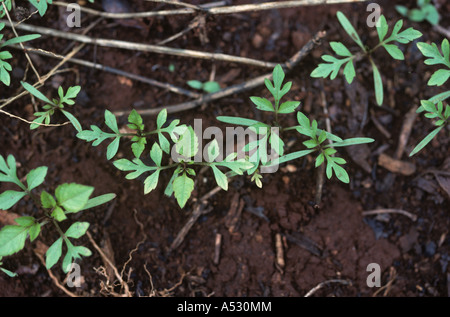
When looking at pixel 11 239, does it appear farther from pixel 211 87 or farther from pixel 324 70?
pixel 324 70

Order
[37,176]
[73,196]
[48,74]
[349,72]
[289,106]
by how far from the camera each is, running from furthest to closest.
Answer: [48,74] < [349,72] < [289,106] < [37,176] < [73,196]

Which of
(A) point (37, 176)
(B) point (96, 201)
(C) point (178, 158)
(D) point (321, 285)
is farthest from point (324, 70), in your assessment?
(A) point (37, 176)

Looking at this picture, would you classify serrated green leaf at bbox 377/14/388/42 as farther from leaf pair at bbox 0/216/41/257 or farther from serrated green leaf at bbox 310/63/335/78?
leaf pair at bbox 0/216/41/257

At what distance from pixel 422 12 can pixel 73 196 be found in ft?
8.68

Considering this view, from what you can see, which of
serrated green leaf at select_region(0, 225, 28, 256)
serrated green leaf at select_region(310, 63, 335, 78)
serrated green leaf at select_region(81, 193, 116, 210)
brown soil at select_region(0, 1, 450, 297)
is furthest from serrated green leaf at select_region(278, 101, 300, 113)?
serrated green leaf at select_region(0, 225, 28, 256)

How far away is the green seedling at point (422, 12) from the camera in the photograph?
9.12 feet

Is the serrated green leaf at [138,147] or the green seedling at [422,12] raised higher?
the green seedling at [422,12]

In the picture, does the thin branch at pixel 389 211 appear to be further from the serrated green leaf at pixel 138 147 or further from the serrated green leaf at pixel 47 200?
the serrated green leaf at pixel 47 200

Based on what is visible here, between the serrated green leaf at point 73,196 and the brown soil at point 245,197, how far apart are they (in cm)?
63

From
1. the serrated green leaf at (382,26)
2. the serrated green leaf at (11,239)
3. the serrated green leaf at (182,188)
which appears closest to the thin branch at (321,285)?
the serrated green leaf at (182,188)

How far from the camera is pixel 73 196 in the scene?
1773 mm

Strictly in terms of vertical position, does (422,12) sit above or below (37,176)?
above
